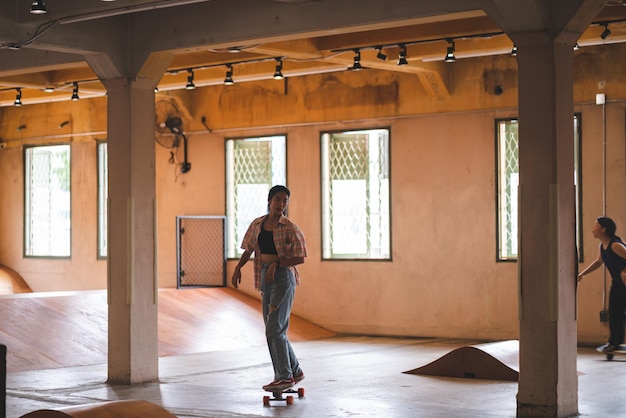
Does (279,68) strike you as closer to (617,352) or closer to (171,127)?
(171,127)

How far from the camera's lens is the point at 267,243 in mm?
8570

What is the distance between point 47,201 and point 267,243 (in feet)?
36.6

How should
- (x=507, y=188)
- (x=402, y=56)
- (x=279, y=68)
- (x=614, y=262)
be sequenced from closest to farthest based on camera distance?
(x=614, y=262) → (x=402, y=56) → (x=279, y=68) → (x=507, y=188)

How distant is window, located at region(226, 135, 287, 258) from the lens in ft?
52.0

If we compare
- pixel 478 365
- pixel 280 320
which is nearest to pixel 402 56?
pixel 478 365

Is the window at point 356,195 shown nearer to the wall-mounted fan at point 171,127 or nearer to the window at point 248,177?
the window at point 248,177

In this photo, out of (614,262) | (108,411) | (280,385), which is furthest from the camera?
(614,262)

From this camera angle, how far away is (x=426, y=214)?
14.2 m

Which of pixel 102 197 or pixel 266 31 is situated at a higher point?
pixel 266 31

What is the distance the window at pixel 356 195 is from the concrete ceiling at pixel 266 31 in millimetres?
1762

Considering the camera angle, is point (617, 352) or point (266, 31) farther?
point (617, 352)

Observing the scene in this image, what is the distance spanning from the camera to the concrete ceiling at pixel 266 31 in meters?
7.96

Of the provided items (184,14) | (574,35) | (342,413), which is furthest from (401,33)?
(342,413)

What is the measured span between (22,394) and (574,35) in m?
5.58
